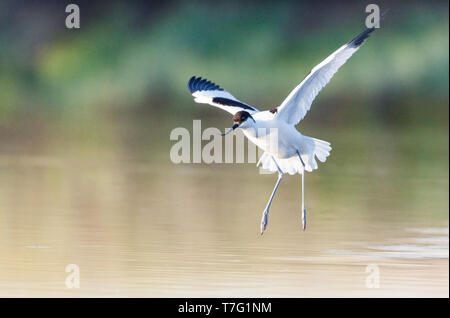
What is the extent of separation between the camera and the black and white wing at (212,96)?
10547 mm

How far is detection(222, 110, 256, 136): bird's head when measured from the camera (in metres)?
9.63

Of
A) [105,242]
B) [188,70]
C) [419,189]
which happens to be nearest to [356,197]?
[419,189]

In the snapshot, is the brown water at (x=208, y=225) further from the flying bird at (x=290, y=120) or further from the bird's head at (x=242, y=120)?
the bird's head at (x=242, y=120)

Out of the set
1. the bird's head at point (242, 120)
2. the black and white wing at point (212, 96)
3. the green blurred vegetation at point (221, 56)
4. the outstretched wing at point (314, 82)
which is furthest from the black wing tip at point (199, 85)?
the green blurred vegetation at point (221, 56)

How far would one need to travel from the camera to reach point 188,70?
2838cm

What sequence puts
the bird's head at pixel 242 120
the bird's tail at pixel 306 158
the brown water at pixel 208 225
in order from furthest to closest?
the bird's tail at pixel 306 158 → the brown water at pixel 208 225 → the bird's head at pixel 242 120

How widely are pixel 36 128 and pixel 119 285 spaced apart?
14.0 m

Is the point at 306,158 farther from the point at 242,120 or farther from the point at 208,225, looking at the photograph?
the point at 208,225

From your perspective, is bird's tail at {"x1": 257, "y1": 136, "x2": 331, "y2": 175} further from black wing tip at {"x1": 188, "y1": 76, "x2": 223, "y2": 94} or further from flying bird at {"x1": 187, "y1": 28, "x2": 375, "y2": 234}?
black wing tip at {"x1": 188, "y1": 76, "x2": 223, "y2": 94}

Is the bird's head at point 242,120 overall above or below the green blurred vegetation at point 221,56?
below

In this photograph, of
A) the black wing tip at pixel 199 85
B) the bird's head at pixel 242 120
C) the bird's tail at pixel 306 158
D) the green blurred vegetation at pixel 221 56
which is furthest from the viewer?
the green blurred vegetation at pixel 221 56

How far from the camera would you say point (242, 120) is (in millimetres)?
9680
